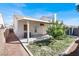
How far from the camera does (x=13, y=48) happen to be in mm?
5383

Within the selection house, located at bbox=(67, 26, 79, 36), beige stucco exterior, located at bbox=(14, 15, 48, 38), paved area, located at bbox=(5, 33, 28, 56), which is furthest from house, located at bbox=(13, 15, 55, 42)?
house, located at bbox=(67, 26, 79, 36)

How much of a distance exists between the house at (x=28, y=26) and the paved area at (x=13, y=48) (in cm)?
14

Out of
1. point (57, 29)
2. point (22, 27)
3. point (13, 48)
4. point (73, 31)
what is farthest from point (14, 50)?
point (73, 31)

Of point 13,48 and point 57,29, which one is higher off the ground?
point 57,29

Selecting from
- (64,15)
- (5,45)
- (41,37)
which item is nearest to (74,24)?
(64,15)

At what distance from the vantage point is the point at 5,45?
212 inches

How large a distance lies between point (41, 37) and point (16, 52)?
21.1 inches

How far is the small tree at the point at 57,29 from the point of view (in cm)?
541

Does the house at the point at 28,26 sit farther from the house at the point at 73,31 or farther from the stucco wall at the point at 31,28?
the house at the point at 73,31

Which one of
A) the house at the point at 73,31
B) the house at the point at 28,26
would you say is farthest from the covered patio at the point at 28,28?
the house at the point at 73,31

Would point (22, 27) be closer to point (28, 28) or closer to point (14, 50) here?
point (28, 28)

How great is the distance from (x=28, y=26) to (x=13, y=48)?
1.59ft

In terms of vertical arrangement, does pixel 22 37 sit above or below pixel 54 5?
below

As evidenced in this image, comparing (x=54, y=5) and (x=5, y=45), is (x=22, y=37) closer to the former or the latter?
(x=5, y=45)
